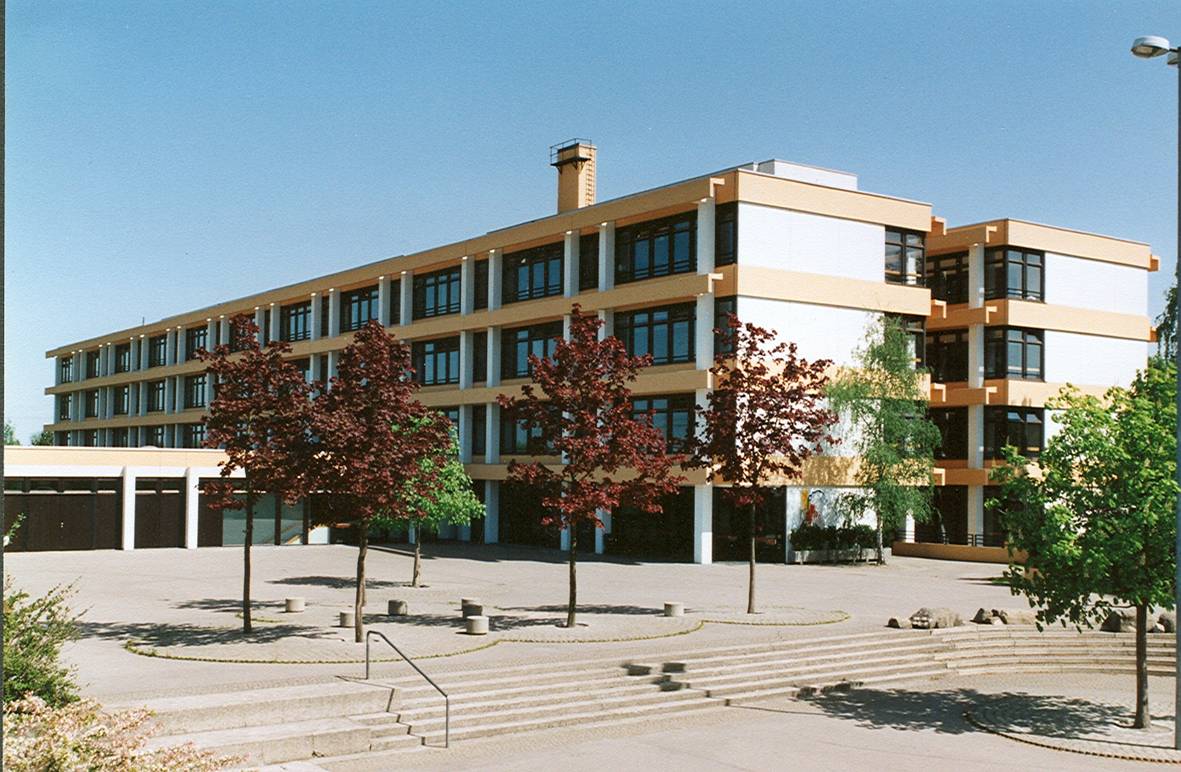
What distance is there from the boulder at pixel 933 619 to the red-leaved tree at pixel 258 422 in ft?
46.5

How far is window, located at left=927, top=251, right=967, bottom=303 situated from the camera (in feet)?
174

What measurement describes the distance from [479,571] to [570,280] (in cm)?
1534

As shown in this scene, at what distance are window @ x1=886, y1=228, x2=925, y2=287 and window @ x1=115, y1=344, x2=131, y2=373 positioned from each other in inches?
2759

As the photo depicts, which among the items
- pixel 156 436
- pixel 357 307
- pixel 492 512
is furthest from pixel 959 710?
pixel 156 436

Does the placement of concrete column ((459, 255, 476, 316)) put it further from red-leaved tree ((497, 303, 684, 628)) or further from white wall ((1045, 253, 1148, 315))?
red-leaved tree ((497, 303, 684, 628))

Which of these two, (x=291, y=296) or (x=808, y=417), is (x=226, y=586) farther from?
(x=291, y=296)

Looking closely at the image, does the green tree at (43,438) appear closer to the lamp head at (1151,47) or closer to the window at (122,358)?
the window at (122,358)

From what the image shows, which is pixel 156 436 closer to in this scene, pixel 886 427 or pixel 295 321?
pixel 295 321

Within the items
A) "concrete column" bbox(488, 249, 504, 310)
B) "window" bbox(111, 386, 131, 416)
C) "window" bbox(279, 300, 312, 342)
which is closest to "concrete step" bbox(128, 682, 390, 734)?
"concrete column" bbox(488, 249, 504, 310)

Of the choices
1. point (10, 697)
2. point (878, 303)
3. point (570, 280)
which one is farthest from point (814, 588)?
point (10, 697)

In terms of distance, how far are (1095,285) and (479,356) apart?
30.3 metres

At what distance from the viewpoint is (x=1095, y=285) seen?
53.5 m

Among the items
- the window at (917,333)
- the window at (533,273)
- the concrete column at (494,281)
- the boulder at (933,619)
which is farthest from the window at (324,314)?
the boulder at (933,619)

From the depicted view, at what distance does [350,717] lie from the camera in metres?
17.0
